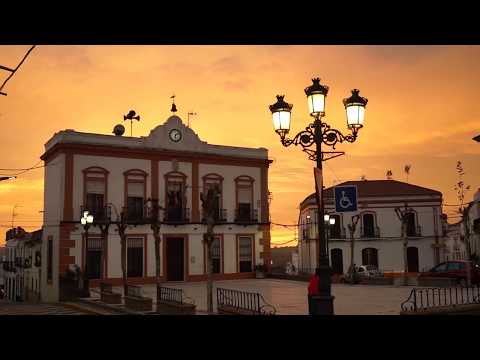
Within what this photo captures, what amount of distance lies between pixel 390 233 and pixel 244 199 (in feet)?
47.2

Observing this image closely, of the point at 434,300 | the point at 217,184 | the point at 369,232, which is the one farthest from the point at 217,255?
the point at 434,300

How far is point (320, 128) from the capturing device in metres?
8.70

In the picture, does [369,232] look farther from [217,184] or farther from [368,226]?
[217,184]

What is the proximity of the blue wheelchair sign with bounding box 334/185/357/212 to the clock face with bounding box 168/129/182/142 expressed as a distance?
2188 centimetres

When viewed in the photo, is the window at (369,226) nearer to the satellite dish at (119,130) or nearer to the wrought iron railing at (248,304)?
the satellite dish at (119,130)

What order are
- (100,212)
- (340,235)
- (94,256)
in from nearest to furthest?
(94,256) < (100,212) < (340,235)

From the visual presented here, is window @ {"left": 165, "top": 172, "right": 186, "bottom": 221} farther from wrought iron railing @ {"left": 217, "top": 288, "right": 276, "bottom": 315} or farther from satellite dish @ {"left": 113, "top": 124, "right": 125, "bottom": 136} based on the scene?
wrought iron railing @ {"left": 217, "top": 288, "right": 276, "bottom": 315}

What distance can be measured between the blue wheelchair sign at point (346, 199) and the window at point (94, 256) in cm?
1997

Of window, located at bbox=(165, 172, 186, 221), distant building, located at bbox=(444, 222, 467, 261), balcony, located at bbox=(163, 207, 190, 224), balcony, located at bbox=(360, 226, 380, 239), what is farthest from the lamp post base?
distant building, located at bbox=(444, 222, 467, 261)
